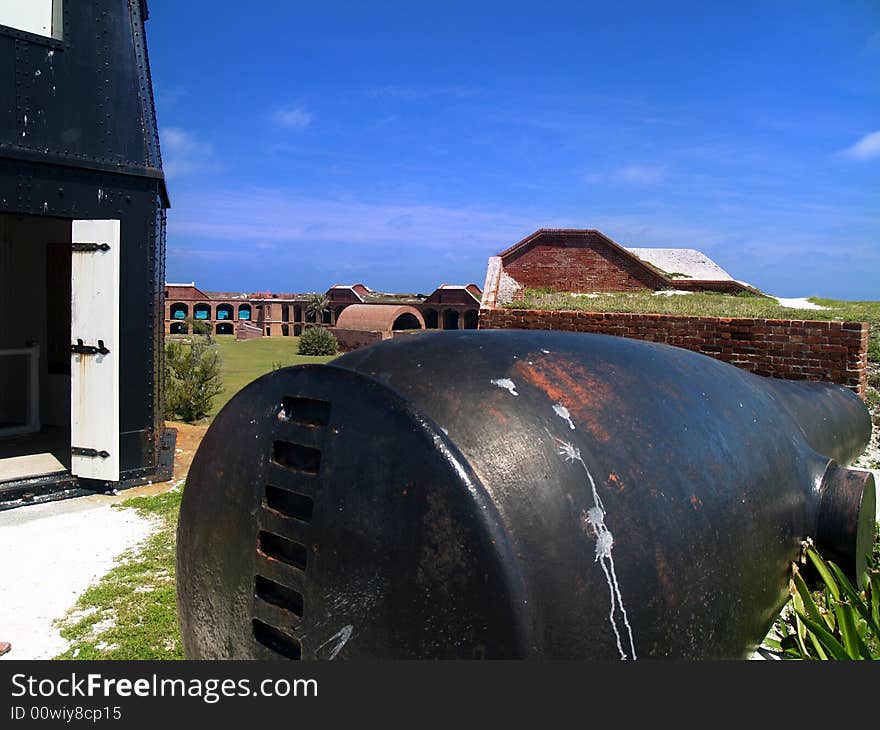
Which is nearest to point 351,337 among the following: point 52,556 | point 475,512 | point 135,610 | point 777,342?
point 777,342

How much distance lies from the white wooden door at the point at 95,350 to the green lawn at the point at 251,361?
623 centimetres

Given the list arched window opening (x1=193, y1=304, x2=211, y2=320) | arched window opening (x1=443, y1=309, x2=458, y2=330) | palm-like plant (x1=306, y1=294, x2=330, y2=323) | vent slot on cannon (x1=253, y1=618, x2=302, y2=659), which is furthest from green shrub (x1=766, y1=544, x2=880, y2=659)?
arched window opening (x1=193, y1=304, x2=211, y2=320)

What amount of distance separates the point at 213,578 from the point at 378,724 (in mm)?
591

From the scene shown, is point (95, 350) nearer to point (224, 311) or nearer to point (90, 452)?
point (90, 452)

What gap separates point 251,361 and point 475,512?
23.8 m

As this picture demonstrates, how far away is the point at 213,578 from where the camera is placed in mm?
1701

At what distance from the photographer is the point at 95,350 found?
6.19 m

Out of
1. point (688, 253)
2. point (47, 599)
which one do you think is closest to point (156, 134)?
point (47, 599)

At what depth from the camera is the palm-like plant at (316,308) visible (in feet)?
139

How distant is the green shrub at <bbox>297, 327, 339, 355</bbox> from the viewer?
29344 mm

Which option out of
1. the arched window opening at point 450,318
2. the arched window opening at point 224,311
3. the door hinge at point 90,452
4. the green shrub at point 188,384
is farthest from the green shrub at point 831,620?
the arched window opening at point 224,311

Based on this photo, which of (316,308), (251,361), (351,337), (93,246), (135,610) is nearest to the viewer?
(135,610)

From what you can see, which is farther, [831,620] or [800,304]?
[800,304]

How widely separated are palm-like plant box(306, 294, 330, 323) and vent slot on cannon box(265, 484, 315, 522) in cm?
4016
